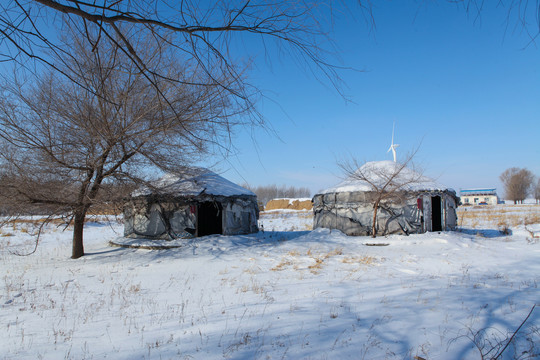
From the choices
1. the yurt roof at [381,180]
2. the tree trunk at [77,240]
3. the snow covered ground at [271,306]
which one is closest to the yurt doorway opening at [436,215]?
the yurt roof at [381,180]

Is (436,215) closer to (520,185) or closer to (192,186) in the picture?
(192,186)

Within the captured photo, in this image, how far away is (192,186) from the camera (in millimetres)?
11070

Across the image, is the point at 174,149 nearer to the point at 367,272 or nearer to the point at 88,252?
the point at 88,252

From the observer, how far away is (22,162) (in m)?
7.81

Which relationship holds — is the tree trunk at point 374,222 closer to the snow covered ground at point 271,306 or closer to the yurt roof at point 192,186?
the snow covered ground at point 271,306

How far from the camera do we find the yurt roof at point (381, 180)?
42.9ft

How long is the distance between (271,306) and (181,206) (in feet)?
23.4

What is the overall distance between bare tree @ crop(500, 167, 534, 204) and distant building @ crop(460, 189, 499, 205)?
10.2ft

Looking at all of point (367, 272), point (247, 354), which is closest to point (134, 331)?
point (247, 354)

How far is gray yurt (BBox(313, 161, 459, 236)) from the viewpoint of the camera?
12859 mm

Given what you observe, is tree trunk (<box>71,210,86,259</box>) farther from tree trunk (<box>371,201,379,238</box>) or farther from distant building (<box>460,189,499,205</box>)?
distant building (<box>460,189,499,205</box>)

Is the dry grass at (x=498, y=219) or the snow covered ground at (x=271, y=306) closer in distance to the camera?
the snow covered ground at (x=271, y=306)

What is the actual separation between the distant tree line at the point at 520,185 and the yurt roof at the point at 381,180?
218 feet

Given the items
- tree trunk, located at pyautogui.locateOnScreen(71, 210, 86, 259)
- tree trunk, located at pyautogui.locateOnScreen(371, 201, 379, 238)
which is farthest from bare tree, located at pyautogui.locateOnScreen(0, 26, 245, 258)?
tree trunk, located at pyautogui.locateOnScreen(371, 201, 379, 238)
